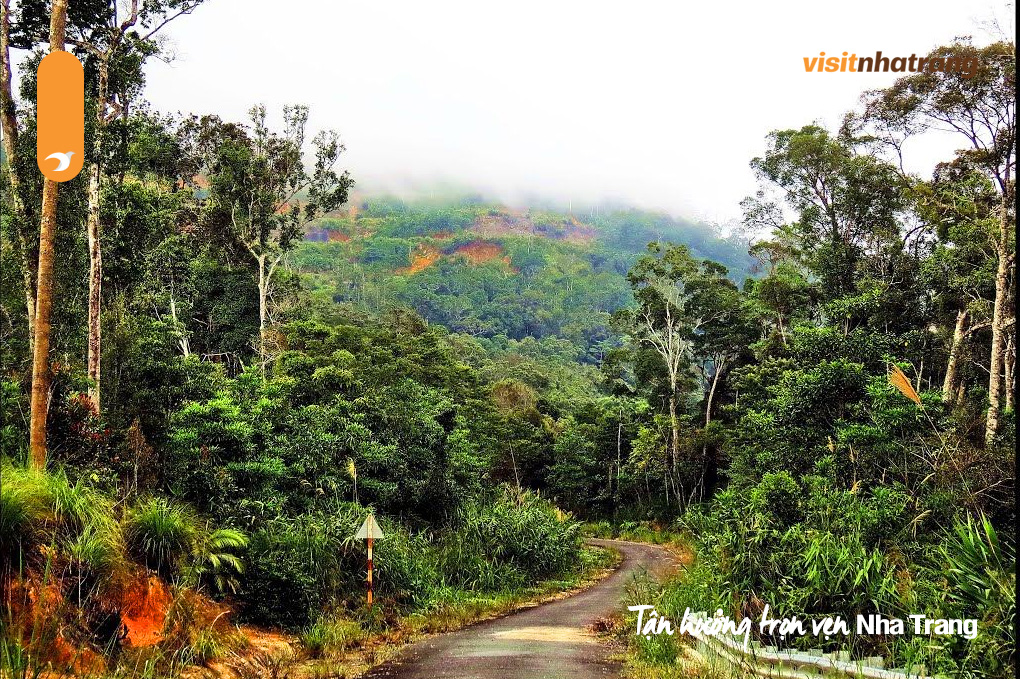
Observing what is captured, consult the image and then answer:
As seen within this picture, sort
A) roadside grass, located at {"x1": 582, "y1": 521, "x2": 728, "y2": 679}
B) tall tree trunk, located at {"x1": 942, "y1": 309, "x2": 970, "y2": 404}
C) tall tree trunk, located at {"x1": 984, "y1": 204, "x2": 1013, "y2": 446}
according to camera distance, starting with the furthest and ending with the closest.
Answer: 1. tall tree trunk, located at {"x1": 942, "y1": 309, "x2": 970, "y2": 404}
2. tall tree trunk, located at {"x1": 984, "y1": 204, "x2": 1013, "y2": 446}
3. roadside grass, located at {"x1": 582, "y1": 521, "x2": 728, "y2": 679}

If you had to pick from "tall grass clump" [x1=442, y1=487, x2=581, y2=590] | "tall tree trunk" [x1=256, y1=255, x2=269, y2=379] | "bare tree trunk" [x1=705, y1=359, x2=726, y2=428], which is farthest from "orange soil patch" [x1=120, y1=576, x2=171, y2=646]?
"bare tree trunk" [x1=705, y1=359, x2=726, y2=428]

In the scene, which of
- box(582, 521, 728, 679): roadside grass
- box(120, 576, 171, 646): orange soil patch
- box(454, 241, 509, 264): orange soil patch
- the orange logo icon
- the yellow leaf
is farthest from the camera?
box(454, 241, 509, 264): orange soil patch

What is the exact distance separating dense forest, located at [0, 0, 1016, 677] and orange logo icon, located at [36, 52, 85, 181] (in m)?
0.48

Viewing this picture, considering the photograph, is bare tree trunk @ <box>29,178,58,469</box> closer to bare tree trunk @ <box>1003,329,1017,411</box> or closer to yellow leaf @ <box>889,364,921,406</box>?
yellow leaf @ <box>889,364,921,406</box>

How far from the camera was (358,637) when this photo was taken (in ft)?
38.3

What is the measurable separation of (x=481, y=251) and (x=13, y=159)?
169 meters

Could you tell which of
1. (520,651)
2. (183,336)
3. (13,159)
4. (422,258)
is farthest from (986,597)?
(422,258)

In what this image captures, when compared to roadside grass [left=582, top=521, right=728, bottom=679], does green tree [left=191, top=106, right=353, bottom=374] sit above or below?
above

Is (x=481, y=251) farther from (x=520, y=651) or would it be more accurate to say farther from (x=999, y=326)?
(x=520, y=651)

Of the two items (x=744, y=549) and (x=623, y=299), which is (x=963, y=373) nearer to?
(x=744, y=549)

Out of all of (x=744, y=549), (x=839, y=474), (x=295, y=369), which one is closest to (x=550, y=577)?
(x=839, y=474)

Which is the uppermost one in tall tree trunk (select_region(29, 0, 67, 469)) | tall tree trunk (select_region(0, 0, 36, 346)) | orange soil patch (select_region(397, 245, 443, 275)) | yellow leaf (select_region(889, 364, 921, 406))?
orange soil patch (select_region(397, 245, 443, 275))

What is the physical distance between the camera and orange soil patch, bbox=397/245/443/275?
160500 millimetres

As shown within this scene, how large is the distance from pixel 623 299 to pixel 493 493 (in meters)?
120
